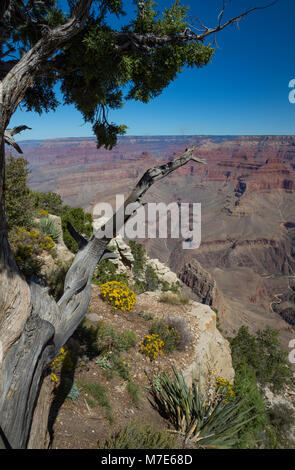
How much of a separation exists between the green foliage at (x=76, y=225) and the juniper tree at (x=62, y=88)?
30.8 ft

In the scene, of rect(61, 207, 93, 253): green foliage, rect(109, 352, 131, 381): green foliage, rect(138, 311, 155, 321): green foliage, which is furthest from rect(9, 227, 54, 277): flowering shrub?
rect(61, 207, 93, 253): green foliage

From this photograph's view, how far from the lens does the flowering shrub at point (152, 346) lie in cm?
707

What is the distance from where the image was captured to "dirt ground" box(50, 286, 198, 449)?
4062 millimetres

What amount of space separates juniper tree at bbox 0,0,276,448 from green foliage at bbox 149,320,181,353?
4888 mm

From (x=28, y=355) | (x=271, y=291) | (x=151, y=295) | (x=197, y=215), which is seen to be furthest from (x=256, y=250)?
(x=28, y=355)

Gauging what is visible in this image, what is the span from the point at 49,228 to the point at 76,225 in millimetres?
3183

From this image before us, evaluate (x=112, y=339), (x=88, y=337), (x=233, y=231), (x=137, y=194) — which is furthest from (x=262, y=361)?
(x=233, y=231)

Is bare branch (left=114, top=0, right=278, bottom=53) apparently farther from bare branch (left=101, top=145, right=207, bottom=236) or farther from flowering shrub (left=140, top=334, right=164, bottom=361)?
flowering shrub (left=140, top=334, right=164, bottom=361)

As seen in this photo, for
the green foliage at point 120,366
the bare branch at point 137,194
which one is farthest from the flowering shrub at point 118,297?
the bare branch at point 137,194

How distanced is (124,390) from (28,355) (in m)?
4.03

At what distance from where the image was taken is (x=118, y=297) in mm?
8727

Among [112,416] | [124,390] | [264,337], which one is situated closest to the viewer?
[112,416]

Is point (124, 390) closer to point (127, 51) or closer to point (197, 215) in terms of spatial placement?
point (127, 51)

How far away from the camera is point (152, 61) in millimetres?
4082
